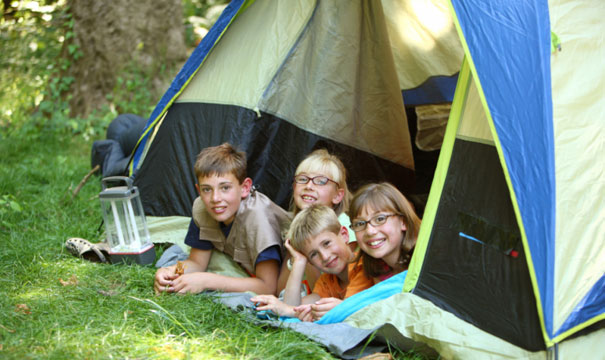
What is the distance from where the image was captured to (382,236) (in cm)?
274

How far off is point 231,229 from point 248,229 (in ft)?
0.45

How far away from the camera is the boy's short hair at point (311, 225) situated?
286 centimetres

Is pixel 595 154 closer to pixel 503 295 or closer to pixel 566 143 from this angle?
pixel 566 143

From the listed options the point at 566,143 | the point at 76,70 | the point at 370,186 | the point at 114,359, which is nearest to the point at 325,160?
the point at 370,186

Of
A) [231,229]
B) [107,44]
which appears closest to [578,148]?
[231,229]

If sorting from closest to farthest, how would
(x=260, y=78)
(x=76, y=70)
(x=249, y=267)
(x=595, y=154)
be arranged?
(x=595, y=154), (x=249, y=267), (x=260, y=78), (x=76, y=70)

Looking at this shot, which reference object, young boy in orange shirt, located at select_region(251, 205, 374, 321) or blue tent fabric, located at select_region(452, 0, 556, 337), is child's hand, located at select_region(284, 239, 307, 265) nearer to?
young boy in orange shirt, located at select_region(251, 205, 374, 321)

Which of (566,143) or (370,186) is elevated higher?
(566,143)

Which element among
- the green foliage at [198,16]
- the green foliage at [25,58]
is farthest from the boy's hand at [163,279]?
the green foliage at [198,16]

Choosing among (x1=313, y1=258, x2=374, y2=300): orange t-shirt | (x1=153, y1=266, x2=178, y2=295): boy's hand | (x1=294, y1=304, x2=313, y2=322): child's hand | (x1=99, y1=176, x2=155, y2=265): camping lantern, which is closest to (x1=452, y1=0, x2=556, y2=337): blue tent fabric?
(x1=313, y1=258, x2=374, y2=300): orange t-shirt

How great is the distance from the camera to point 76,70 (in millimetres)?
7180

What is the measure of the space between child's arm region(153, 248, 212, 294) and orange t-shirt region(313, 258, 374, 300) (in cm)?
75

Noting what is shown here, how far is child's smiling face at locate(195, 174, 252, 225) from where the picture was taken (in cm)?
324

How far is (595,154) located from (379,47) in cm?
206
